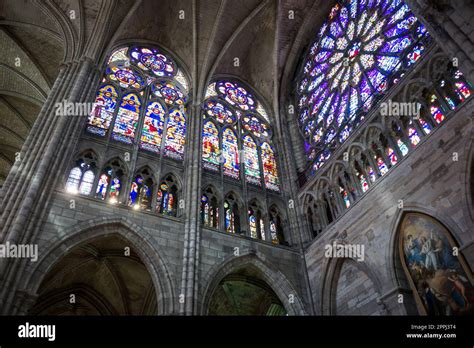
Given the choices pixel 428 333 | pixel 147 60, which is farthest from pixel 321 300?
pixel 147 60

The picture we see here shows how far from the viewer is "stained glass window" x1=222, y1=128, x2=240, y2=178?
43.3ft

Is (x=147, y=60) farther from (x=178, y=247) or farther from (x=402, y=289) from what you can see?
(x=402, y=289)

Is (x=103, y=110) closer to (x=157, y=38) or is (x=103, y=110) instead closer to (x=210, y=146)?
(x=210, y=146)

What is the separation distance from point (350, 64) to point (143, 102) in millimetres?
7452

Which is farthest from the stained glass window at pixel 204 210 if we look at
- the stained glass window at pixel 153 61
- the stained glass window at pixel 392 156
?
the stained glass window at pixel 153 61

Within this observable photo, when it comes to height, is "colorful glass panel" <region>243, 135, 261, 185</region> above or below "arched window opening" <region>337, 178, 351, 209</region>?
above

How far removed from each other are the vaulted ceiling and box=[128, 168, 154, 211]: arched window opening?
468 centimetres

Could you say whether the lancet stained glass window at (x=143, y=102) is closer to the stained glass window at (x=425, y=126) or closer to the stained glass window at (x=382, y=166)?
the stained glass window at (x=382, y=166)

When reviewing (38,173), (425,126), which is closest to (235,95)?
(425,126)

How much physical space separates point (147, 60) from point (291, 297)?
10.9 meters

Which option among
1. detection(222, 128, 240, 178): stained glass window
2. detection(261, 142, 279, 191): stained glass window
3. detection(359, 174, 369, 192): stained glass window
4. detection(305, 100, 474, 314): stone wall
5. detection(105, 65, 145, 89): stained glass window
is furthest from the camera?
detection(261, 142, 279, 191): stained glass window

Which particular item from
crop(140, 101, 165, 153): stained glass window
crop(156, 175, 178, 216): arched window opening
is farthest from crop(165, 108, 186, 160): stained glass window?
crop(156, 175, 178, 216): arched window opening

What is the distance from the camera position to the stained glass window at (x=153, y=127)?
12.1m

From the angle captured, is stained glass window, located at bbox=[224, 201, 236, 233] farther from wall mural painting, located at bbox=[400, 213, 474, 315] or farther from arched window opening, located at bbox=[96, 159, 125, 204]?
wall mural painting, located at bbox=[400, 213, 474, 315]
